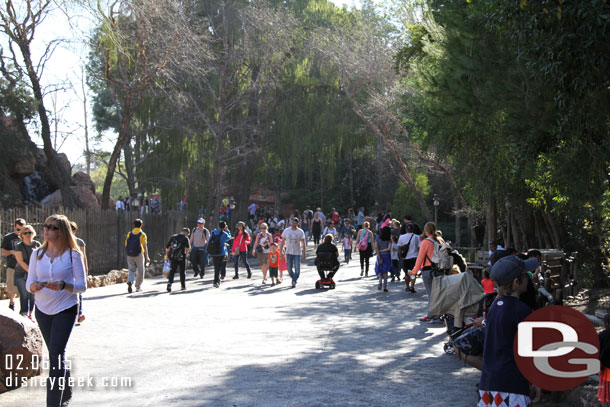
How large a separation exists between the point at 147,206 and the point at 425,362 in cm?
3212

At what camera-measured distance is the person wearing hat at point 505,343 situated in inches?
175

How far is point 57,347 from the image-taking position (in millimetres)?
5848

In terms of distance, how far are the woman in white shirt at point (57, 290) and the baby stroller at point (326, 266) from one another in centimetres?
1116

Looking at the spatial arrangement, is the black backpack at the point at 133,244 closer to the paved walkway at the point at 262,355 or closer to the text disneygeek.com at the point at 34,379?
the paved walkway at the point at 262,355

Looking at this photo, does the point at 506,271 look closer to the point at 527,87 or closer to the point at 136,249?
the point at 527,87

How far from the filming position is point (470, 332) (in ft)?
21.1

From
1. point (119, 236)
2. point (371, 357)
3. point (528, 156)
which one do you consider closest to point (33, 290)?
point (371, 357)

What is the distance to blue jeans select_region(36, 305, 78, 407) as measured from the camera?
5835 mm

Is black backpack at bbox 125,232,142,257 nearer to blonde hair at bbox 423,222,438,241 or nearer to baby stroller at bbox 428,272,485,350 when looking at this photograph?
blonde hair at bbox 423,222,438,241

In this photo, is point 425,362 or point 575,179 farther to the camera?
point 575,179

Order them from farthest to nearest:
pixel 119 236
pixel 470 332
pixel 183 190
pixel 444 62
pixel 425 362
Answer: pixel 183 190 < pixel 119 236 < pixel 444 62 < pixel 425 362 < pixel 470 332

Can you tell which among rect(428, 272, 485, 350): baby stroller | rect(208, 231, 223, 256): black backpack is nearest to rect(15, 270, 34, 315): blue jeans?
rect(428, 272, 485, 350): baby stroller

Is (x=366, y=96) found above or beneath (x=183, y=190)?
above

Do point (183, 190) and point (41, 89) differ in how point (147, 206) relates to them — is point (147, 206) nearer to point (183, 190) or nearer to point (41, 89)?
point (183, 190)
